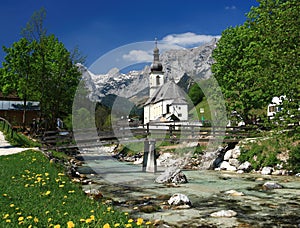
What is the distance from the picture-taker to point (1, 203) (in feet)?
23.3

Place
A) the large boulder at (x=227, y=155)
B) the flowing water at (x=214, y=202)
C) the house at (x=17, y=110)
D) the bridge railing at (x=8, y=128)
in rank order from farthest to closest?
the house at (x=17, y=110)
the bridge railing at (x=8, y=128)
the large boulder at (x=227, y=155)
the flowing water at (x=214, y=202)

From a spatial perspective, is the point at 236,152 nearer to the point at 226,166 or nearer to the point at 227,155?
the point at 227,155

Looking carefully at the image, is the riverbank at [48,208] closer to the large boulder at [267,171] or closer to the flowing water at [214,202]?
the flowing water at [214,202]

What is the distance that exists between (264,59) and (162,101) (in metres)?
17.2

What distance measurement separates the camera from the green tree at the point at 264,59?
1681cm

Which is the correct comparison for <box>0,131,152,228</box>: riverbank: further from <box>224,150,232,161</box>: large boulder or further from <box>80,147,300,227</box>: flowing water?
<box>224,150,232,161</box>: large boulder

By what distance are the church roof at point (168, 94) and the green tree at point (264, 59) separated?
615 cm

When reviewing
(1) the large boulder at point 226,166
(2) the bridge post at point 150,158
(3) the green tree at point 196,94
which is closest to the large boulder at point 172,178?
(2) the bridge post at point 150,158

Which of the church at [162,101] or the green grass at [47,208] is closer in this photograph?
the green grass at [47,208]

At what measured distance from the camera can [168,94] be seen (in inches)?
1610

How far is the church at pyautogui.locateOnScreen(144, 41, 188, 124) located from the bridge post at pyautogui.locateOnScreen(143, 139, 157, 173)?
606 cm

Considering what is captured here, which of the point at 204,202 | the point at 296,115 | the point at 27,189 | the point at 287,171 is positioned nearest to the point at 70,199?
the point at 27,189

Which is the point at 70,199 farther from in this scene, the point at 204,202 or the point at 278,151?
the point at 278,151

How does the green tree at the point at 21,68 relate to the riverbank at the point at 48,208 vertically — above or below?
above
